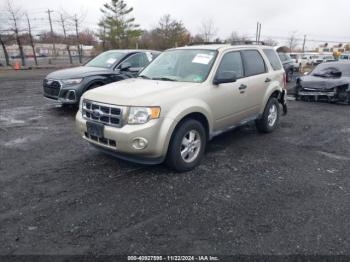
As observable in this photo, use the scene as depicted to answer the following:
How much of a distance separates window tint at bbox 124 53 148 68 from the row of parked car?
127 inches

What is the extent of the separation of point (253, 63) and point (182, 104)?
7.69 feet

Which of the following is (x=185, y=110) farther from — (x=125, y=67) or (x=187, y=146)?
(x=125, y=67)

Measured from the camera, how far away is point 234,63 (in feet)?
17.3

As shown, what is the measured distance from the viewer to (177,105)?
13.5 feet

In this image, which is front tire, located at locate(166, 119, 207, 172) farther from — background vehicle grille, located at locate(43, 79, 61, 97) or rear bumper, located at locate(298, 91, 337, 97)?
rear bumper, located at locate(298, 91, 337, 97)

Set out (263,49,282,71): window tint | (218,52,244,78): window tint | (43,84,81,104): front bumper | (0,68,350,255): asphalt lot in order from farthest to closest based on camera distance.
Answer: (43,84,81,104): front bumper < (263,49,282,71): window tint < (218,52,244,78): window tint < (0,68,350,255): asphalt lot

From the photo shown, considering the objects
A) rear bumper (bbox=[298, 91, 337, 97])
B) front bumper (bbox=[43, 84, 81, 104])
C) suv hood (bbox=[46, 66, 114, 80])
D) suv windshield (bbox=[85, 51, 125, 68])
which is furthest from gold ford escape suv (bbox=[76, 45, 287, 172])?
rear bumper (bbox=[298, 91, 337, 97])

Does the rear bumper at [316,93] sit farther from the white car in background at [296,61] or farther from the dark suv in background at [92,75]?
the white car in background at [296,61]

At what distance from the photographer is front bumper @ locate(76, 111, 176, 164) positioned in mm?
3842

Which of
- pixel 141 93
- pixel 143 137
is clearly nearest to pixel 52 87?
pixel 141 93

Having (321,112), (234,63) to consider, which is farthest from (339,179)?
(321,112)

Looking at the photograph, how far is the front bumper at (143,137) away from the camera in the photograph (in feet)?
12.6

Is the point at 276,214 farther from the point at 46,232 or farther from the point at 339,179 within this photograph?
the point at 46,232

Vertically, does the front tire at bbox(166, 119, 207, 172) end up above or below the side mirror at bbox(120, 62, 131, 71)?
below
